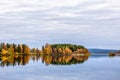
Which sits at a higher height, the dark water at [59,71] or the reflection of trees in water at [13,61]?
the reflection of trees in water at [13,61]

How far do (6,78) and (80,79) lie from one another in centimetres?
963

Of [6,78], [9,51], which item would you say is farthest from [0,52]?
[6,78]

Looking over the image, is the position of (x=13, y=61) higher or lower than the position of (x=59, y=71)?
higher

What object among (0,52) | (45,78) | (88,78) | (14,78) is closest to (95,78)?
(88,78)

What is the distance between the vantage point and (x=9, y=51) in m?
198

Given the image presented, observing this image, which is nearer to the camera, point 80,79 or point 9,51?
point 80,79

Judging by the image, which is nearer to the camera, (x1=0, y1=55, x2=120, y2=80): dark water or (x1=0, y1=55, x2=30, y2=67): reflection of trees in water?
(x1=0, y1=55, x2=120, y2=80): dark water

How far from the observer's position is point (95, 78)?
43.4 meters

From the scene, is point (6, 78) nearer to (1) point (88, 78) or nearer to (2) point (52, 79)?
(2) point (52, 79)

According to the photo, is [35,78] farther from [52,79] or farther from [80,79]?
[80,79]

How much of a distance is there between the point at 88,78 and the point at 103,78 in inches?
77.3

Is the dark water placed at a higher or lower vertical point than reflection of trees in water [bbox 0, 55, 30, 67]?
lower

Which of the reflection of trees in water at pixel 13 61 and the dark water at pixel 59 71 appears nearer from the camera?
the dark water at pixel 59 71

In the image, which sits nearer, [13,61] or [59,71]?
[59,71]
